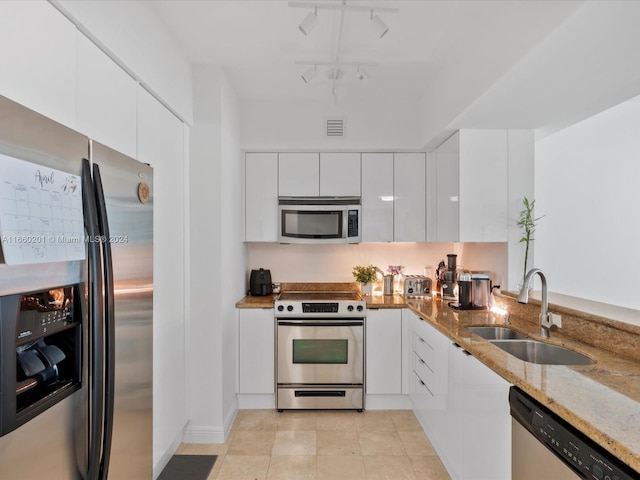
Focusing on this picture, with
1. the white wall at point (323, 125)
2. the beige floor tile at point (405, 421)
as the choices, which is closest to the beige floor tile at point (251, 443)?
the beige floor tile at point (405, 421)

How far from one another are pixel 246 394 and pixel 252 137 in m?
2.26

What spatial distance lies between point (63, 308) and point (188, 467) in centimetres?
179

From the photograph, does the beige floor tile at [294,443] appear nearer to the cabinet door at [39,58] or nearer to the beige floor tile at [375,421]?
the beige floor tile at [375,421]

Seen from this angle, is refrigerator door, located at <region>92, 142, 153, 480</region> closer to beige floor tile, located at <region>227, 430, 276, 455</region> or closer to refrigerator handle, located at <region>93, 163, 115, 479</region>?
refrigerator handle, located at <region>93, 163, 115, 479</region>

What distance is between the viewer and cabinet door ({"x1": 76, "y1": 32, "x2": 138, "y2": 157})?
1.45 meters

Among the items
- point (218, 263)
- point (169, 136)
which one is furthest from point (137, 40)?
point (218, 263)

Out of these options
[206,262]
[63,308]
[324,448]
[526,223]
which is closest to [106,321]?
[63,308]

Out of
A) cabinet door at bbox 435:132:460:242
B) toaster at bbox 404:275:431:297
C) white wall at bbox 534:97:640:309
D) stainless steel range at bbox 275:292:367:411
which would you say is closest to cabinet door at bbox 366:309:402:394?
stainless steel range at bbox 275:292:367:411

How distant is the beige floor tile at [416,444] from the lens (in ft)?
8.38

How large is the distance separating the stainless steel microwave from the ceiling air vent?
1.93 ft

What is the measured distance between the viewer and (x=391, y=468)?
7.82 feet

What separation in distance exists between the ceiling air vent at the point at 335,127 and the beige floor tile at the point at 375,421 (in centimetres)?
245

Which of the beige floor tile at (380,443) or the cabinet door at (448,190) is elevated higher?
the cabinet door at (448,190)

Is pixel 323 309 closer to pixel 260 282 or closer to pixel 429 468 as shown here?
pixel 260 282
